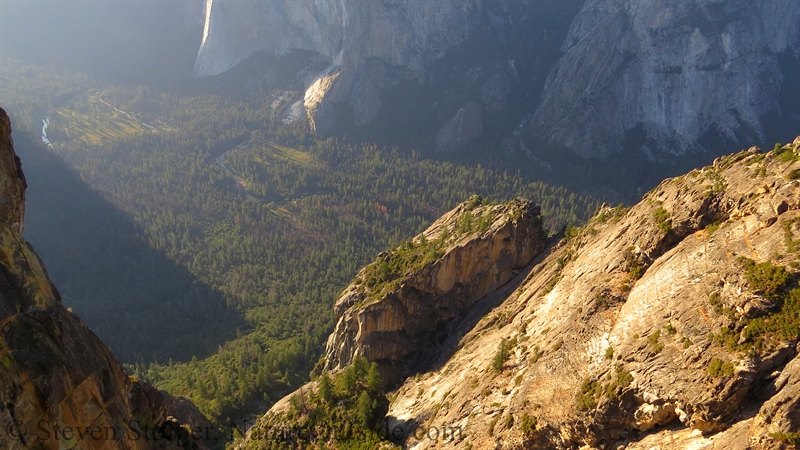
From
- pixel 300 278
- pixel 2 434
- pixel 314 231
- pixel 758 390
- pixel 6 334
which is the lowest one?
pixel 758 390

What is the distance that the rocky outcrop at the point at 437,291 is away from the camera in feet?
221

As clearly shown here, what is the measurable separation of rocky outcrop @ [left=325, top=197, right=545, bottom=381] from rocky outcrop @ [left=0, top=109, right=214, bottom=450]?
34.5 metres

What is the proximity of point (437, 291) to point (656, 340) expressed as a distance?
3667 cm

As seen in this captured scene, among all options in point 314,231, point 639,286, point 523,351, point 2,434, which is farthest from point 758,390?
point 314,231

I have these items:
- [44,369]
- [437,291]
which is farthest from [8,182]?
[437,291]

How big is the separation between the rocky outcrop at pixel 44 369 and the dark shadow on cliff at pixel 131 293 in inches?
4047

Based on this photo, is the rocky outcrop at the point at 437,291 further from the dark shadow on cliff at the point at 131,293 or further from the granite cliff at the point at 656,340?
the dark shadow on cliff at the point at 131,293

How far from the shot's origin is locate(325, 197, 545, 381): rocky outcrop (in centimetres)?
6744

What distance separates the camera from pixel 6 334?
26453 mm

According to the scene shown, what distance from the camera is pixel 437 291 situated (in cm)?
6856

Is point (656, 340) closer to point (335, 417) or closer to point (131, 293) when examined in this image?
point (335, 417)

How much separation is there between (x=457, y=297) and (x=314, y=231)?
449ft

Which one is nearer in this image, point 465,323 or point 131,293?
point 465,323

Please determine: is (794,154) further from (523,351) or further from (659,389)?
(523,351)
